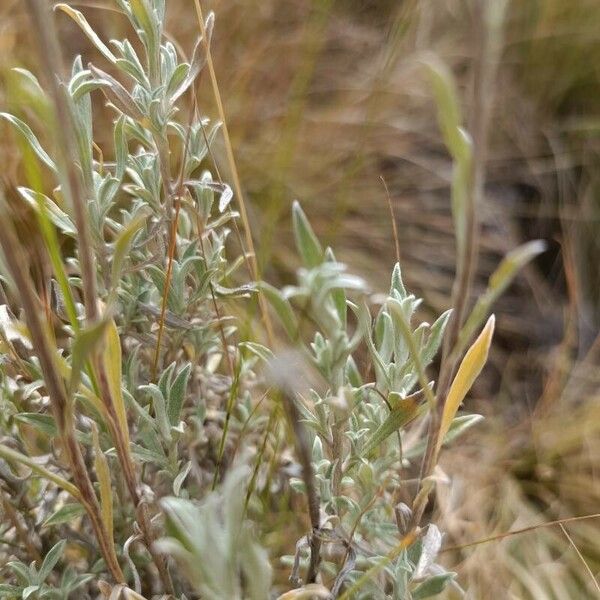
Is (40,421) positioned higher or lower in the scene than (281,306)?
lower

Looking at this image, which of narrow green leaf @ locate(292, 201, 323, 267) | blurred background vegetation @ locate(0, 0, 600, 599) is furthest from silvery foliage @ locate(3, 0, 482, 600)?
blurred background vegetation @ locate(0, 0, 600, 599)

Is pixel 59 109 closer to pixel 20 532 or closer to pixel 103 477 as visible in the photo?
pixel 103 477

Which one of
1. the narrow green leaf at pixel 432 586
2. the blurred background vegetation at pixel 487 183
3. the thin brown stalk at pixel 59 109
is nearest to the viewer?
the thin brown stalk at pixel 59 109

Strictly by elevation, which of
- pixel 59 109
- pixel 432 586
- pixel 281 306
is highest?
pixel 59 109

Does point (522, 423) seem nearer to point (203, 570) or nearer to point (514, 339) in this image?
point (514, 339)

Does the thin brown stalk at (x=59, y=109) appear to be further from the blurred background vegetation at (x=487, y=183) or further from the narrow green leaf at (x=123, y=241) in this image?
the blurred background vegetation at (x=487, y=183)

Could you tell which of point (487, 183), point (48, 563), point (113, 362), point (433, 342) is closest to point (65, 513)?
point (48, 563)

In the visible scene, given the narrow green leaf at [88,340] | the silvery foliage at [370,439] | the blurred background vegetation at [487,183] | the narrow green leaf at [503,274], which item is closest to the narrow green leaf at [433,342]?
the silvery foliage at [370,439]

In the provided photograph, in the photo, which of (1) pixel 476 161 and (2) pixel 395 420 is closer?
(1) pixel 476 161

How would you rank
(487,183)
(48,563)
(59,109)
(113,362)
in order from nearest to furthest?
1. (59,109)
2. (113,362)
3. (48,563)
4. (487,183)
